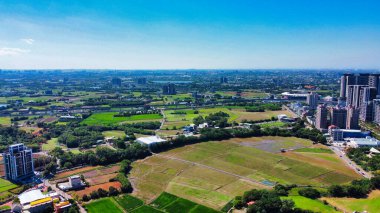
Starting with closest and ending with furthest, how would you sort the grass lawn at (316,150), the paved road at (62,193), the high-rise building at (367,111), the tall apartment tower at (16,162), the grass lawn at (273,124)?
1. the paved road at (62,193)
2. the tall apartment tower at (16,162)
3. the grass lawn at (316,150)
4. the grass lawn at (273,124)
5. the high-rise building at (367,111)

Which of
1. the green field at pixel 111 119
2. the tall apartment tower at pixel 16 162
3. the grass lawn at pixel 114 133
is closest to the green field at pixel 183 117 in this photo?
the green field at pixel 111 119

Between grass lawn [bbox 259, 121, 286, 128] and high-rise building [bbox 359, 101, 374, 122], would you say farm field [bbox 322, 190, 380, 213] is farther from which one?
high-rise building [bbox 359, 101, 374, 122]

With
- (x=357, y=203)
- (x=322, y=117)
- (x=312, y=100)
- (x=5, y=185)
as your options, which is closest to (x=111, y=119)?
(x=5, y=185)

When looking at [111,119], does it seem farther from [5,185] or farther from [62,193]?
[62,193]

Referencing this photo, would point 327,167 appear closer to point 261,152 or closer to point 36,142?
point 261,152

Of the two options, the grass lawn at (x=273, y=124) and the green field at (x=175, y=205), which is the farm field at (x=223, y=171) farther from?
the grass lawn at (x=273, y=124)


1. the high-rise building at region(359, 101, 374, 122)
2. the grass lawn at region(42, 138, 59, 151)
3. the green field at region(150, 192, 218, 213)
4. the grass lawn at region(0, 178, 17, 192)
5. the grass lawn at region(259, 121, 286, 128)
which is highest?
the high-rise building at region(359, 101, 374, 122)

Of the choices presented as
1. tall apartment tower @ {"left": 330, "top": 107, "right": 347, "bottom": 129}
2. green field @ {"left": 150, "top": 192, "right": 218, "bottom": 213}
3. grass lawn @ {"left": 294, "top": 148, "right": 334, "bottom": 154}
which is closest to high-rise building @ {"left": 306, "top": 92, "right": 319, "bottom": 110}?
tall apartment tower @ {"left": 330, "top": 107, "right": 347, "bottom": 129}
